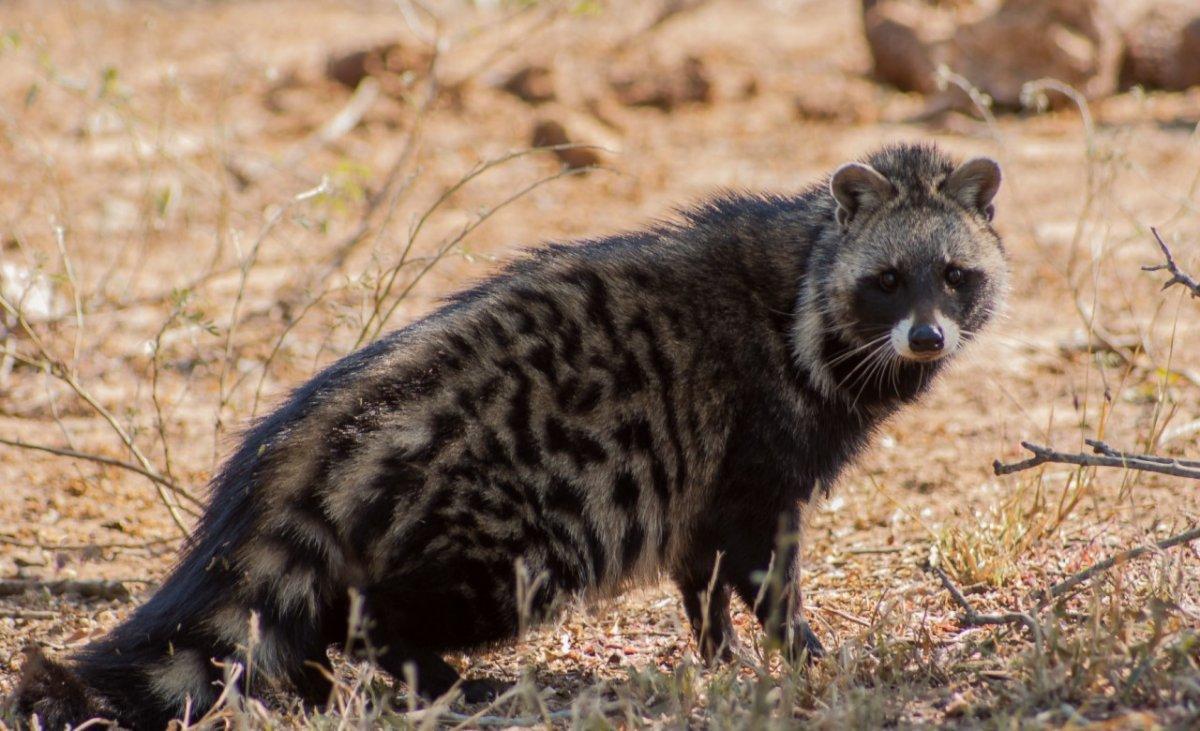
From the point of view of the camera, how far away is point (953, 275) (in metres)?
5.54

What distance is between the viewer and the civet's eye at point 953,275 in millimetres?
5530

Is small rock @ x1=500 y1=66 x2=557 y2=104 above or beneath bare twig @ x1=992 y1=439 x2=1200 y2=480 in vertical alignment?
above

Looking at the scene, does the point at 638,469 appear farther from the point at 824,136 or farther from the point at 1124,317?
the point at 824,136

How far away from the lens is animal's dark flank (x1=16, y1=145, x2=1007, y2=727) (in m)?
4.71

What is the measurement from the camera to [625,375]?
16.9 feet

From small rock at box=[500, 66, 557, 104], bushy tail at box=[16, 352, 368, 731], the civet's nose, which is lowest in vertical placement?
bushy tail at box=[16, 352, 368, 731]

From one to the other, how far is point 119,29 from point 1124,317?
11.6 m

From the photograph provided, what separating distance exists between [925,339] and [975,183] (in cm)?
78

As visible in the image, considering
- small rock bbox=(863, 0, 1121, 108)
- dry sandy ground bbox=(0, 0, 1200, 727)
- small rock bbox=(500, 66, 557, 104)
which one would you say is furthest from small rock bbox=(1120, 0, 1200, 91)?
small rock bbox=(500, 66, 557, 104)

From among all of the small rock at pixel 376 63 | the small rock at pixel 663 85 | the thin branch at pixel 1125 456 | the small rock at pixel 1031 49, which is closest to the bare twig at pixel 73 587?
the thin branch at pixel 1125 456

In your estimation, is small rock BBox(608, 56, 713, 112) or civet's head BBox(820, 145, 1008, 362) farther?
small rock BBox(608, 56, 713, 112)

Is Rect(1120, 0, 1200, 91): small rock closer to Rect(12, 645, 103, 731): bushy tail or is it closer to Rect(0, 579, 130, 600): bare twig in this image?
Rect(0, 579, 130, 600): bare twig

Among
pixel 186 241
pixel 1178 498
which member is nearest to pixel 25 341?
pixel 186 241

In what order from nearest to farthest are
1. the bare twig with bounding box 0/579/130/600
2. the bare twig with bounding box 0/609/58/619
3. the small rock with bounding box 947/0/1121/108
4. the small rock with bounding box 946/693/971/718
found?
the small rock with bounding box 946/693/971/718 → the bare twig with bounding box 0/609/58/619 → the bare twig with bounding box 0/579/130/600 → the small rock with bounding box 947/0/1121/108
